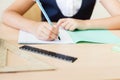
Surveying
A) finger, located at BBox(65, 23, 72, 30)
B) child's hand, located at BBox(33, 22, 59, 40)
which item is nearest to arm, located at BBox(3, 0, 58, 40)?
child's hand, located at BBox(33, 22, 59, 40)

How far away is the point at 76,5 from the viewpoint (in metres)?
1.25

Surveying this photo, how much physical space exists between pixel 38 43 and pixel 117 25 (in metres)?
0.43

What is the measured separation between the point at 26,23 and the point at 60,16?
323 millimetres

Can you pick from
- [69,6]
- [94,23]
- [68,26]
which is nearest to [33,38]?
[68,26]

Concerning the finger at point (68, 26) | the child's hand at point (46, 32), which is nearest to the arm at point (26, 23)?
the child's hand at point (46, 32)

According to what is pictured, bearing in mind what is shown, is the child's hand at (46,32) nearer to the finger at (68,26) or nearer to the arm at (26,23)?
the arm at (26,23)

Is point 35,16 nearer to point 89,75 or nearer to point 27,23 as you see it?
point 27,23

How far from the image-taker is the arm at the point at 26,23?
33.7 inches

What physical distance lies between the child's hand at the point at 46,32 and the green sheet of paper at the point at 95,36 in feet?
0.24

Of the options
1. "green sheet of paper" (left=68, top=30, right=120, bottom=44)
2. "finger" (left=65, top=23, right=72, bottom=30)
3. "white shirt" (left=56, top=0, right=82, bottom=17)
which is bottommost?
"green sheet of paper" (left=68, top=30, right=120, bottom=44)

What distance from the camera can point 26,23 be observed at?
99cm

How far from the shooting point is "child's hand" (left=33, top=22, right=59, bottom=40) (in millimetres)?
845

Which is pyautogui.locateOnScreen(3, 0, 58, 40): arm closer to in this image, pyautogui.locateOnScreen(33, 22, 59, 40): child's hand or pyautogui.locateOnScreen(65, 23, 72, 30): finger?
pyautogui.locateOnScreen(33, 22, 59, 40): child's hand

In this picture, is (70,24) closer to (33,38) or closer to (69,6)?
(33,38)
